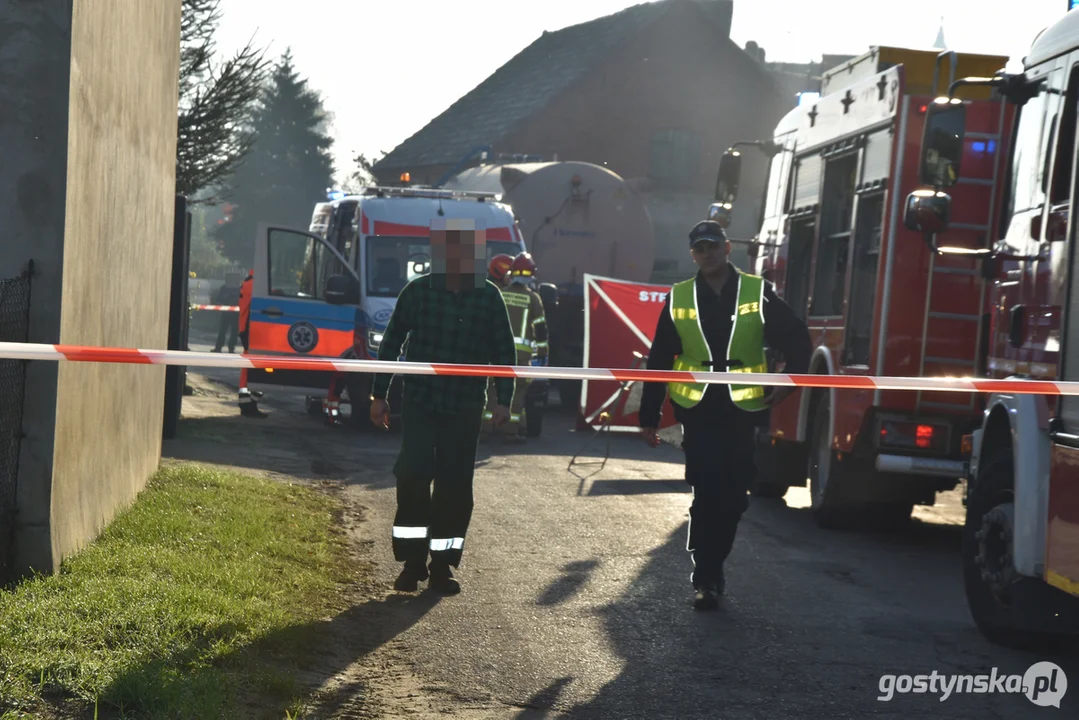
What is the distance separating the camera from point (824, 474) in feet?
35.7

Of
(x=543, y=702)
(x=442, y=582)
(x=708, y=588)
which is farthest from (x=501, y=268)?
(x=543, y=702)

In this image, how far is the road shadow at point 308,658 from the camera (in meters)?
4.94

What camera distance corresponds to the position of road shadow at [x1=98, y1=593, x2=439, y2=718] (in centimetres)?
494

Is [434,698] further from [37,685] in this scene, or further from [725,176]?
[725,176]

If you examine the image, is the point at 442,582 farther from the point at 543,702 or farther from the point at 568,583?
the point at 543,702

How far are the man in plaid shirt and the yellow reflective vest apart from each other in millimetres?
884

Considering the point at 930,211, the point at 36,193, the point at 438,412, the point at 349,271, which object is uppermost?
the point at 930,211

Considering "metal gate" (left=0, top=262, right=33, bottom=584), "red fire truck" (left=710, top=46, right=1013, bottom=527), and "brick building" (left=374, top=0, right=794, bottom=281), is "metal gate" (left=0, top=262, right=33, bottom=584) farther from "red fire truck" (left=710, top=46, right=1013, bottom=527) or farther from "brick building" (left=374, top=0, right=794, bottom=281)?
"brick building" (left=374, top=0, right=794, bottom=281)

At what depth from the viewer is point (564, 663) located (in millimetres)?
6137

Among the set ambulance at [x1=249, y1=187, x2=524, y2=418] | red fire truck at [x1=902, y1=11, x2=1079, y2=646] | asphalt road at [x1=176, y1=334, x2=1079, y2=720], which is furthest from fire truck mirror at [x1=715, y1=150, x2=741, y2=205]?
red fire truck at [x1=902, y1=11, x2=1079, y2=646]

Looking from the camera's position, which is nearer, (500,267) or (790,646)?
(790,646)

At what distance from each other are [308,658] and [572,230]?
16.8 m

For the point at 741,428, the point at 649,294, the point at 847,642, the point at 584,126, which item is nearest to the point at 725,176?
the point at 649,294

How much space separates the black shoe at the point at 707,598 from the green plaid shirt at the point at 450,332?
4.35 ft
